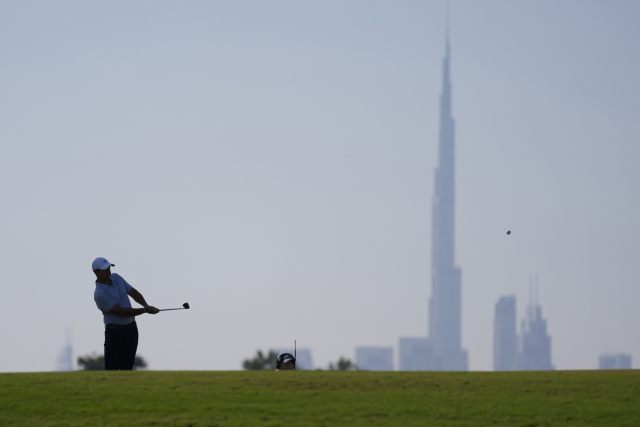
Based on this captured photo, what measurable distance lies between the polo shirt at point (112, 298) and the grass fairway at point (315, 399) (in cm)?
122

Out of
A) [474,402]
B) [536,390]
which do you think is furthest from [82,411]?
[536,390]

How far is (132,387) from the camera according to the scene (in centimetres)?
1700

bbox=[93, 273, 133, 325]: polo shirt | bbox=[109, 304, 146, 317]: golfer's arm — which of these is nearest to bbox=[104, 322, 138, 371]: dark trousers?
bbox=[93, 273, 133, 325]: polo shirt

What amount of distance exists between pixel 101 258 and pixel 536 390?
26.1ft

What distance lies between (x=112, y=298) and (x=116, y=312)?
1.02 feet

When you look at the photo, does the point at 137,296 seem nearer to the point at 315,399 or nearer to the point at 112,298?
the point at 112,298

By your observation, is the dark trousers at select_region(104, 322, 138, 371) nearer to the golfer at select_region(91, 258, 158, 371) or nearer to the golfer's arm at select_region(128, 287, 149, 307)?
the golfer at select_region(91, 258, 158, 371)

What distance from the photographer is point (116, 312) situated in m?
18.9

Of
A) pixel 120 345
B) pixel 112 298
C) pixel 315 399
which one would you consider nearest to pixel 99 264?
pixel 112 298

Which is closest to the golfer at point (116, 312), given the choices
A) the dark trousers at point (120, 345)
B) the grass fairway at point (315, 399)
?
the dark trousers at point (120, 345)

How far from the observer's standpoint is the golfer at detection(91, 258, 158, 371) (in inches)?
750

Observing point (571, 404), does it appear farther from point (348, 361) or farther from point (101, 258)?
point (348, 361)

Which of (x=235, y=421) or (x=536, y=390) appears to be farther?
(x=536, y=390)

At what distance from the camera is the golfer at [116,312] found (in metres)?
19.0
